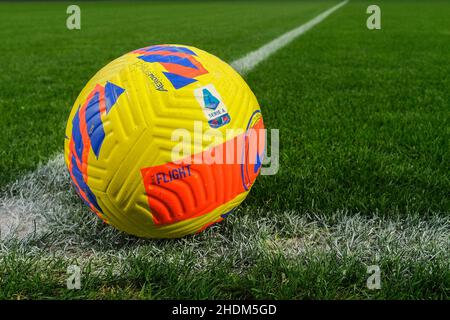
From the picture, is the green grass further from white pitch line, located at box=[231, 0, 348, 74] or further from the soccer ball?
white pitch line, located at box=[231, 0, 348, 74]

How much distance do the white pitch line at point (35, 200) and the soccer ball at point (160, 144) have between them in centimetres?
45

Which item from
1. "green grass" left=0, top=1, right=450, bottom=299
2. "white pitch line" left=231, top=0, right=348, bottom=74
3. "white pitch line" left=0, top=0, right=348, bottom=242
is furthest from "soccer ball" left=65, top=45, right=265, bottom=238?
"white pitch line" left=231, top=0, right=348, bottom=74

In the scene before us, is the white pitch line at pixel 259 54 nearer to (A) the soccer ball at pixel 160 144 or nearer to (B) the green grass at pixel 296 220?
(B) the green grass at pixel 296 220

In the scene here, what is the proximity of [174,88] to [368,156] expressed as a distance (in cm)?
176

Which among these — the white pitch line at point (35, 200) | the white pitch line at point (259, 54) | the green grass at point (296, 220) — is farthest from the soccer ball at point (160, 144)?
the white pitch line at point (259, 54)

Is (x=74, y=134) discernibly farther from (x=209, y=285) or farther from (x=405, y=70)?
(x=405, y=70)

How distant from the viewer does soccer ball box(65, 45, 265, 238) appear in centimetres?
213

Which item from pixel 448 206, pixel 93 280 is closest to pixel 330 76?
pixel 448 206

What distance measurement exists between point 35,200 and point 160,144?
1.19m

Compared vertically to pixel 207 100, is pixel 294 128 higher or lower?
lower

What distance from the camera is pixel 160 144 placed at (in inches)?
83.3

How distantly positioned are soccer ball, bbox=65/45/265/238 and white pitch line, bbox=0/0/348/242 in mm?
448

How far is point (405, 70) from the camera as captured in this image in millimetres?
6996
